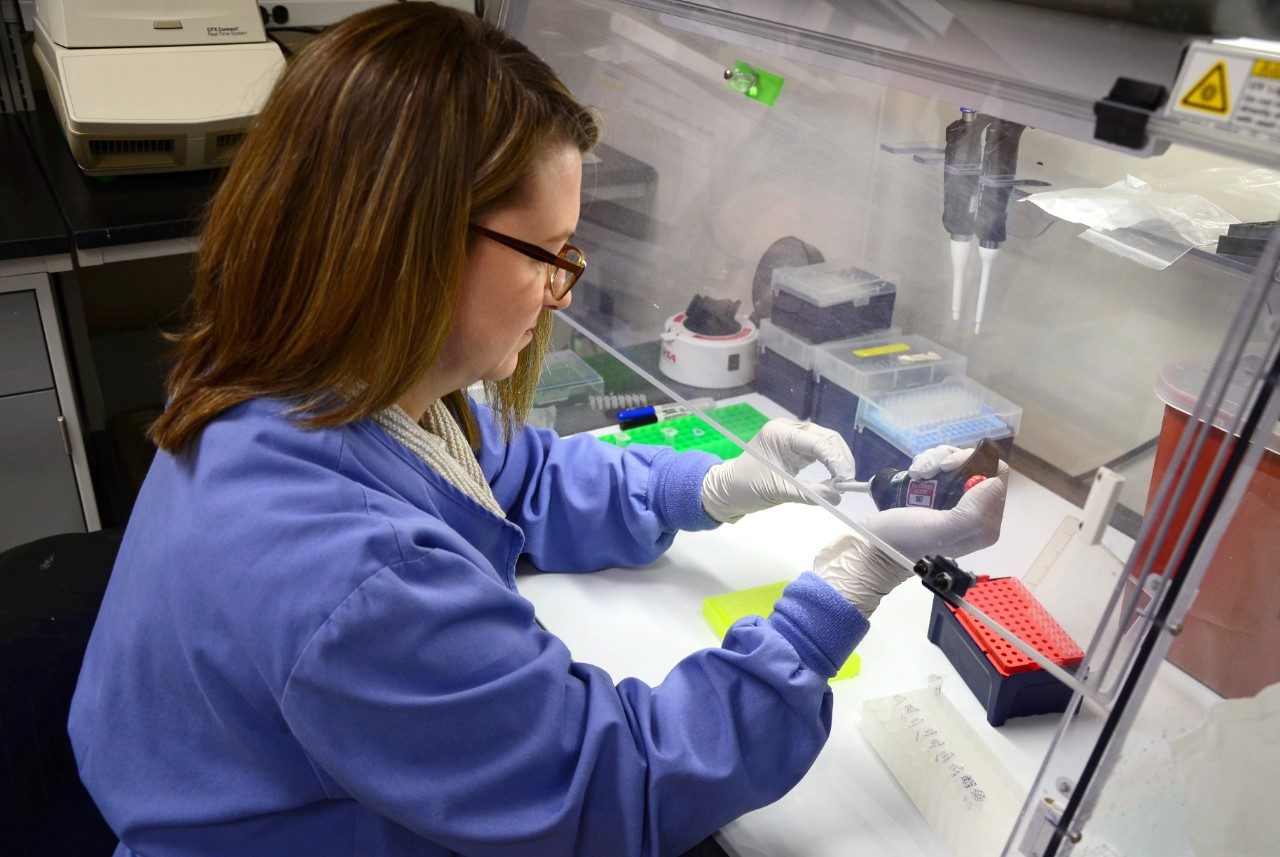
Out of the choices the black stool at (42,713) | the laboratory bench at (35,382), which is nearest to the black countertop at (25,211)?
the laboratory bench at (35,382)

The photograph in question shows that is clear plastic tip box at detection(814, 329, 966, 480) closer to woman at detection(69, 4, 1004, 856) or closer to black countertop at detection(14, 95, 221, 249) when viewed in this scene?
woman at detection(69, 4, 1004, 856)

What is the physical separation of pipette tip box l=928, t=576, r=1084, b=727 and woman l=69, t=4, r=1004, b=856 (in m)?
0.06

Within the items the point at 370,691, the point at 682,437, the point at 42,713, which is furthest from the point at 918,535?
the point at 42,713

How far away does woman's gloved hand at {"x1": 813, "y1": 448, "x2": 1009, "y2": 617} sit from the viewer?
2.78 feet

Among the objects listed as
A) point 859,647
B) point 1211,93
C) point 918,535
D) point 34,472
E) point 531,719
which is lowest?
point 34,472

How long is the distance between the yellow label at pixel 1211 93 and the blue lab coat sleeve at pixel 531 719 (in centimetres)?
50

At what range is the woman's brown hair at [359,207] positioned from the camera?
0.77 meters

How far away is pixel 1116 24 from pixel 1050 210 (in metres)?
0.31

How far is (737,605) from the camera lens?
1.17m

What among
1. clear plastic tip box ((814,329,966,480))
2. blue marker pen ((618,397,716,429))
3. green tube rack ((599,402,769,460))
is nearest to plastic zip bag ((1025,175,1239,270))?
clear plastic tip box ((814,329,966,480))

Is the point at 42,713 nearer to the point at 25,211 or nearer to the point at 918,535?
the point at 918,535

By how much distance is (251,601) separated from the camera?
2.48ft

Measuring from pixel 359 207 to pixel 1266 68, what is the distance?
60 cm

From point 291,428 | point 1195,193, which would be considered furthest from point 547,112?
point 1195,193
